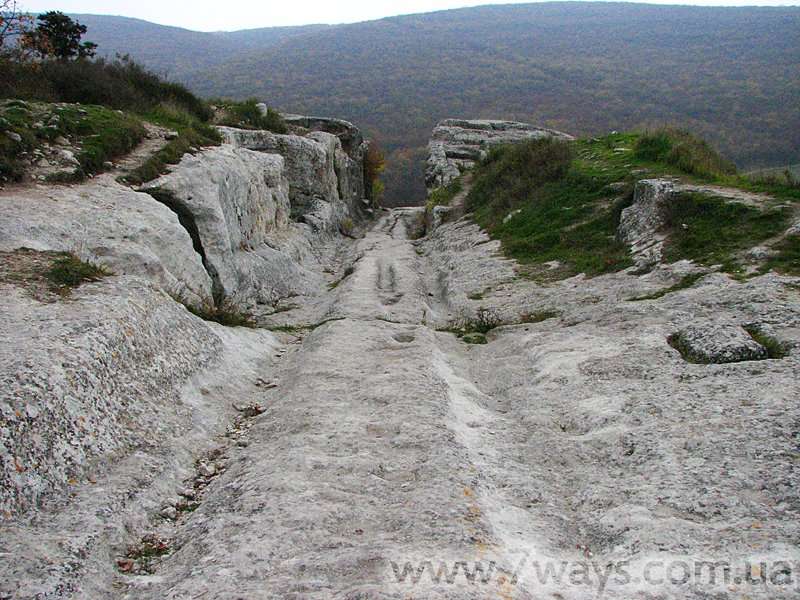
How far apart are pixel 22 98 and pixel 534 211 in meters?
18.7

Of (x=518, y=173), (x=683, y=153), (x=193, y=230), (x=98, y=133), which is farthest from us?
(x=518, y=173)

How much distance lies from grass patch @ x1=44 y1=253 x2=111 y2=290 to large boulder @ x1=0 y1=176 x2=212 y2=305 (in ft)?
2.22

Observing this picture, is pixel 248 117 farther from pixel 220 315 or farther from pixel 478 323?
pixel 478 323

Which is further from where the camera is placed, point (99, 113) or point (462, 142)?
point (462, 142)

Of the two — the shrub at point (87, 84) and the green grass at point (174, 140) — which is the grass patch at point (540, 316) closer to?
the green grass at point (174, 140)

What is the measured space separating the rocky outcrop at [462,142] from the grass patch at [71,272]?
34080mm

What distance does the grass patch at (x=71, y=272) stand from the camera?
357 inches

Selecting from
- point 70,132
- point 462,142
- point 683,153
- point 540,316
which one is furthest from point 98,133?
point 462,142

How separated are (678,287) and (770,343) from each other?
377 cm

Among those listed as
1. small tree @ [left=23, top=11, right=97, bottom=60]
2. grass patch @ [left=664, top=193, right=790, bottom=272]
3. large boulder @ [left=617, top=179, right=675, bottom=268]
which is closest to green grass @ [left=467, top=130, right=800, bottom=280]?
grass patch @ [left=664, top=193, right=790, bottom=272]

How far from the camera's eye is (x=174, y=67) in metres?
156

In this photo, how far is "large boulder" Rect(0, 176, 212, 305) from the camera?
35.1ft

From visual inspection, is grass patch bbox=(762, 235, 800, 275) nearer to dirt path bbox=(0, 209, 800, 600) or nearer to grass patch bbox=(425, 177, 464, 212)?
dirt path bbox=(0, 209, 800, 600)

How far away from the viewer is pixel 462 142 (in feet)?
170
